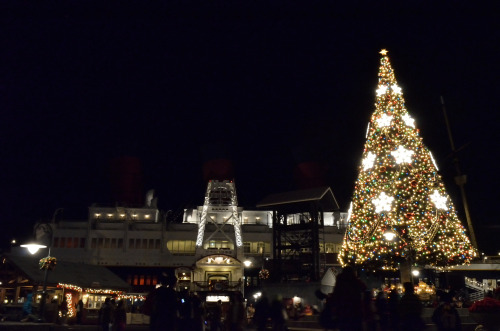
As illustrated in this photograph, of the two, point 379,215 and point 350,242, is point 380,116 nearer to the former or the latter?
point 379,215

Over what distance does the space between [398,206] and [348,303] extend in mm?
17306

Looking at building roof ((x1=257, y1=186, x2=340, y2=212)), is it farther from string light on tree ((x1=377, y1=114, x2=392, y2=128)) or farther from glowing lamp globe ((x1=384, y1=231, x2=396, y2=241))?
glowing lamp globe ((x1=384, y1=231, x2=396, y2=241))

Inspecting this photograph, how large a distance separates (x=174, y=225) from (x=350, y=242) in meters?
42.4

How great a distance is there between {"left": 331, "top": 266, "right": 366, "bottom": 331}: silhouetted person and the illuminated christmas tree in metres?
16.4

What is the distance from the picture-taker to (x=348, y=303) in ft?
26.1

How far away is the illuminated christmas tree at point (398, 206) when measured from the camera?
23391 mm

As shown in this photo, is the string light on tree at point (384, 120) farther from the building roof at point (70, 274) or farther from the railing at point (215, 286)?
the railing at point (215, 286)

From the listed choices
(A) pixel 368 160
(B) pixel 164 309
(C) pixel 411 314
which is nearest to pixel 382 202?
(A) pixel 368 160

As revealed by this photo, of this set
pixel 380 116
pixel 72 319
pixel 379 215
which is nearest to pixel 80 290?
pixel 72 319

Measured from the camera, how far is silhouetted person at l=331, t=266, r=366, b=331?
7.85 m

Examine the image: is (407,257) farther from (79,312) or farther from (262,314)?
(79,312)

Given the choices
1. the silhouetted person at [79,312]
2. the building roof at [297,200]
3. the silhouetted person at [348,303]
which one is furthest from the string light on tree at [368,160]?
the silhouetted person at [79,312]

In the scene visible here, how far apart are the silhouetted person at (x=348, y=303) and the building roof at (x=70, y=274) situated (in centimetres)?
2323

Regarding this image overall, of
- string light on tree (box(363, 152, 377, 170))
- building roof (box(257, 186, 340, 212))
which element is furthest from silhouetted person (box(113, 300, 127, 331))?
building roof (box(257, 186, 340, 212))
